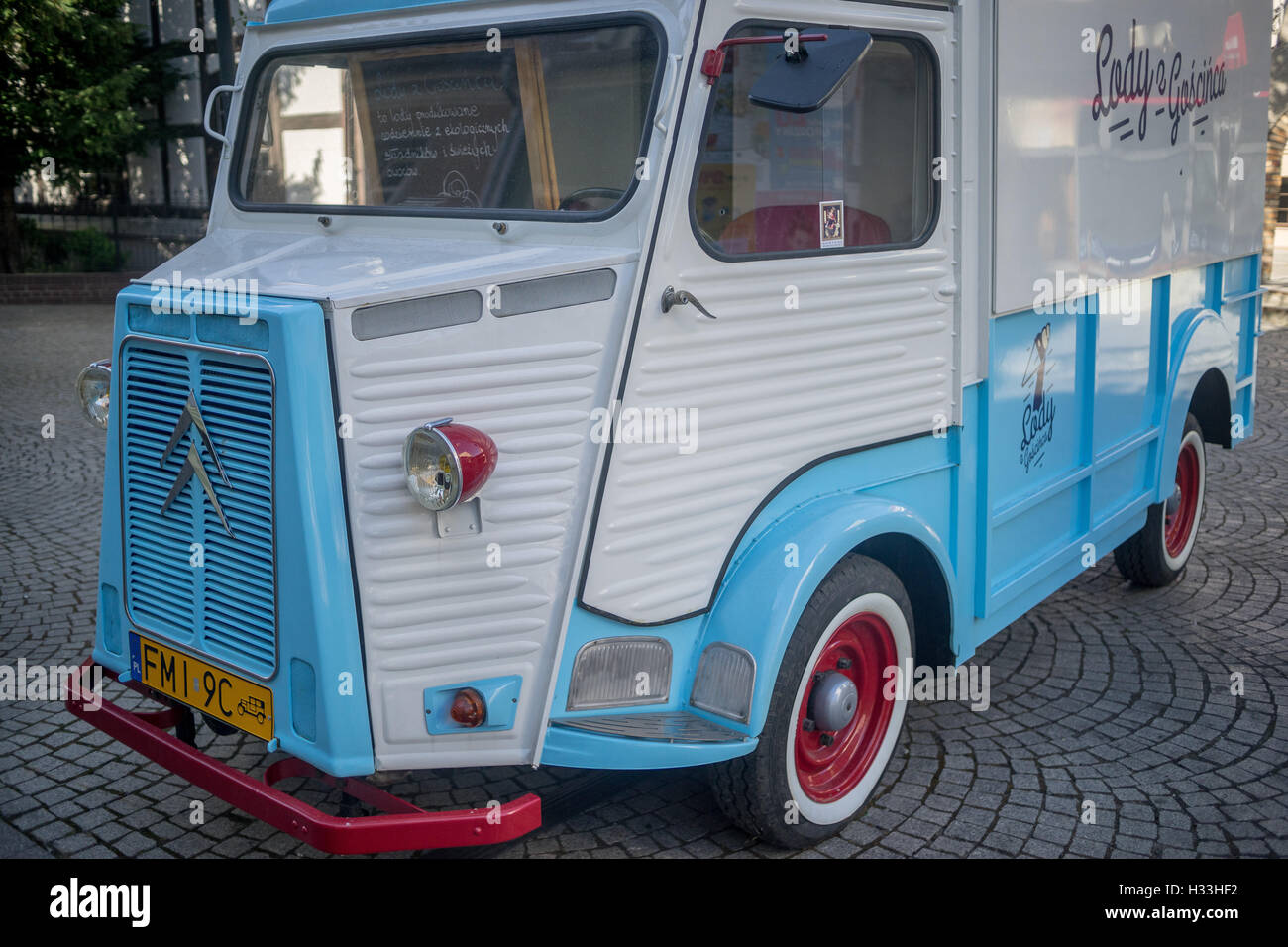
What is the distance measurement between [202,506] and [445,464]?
778 millimetres

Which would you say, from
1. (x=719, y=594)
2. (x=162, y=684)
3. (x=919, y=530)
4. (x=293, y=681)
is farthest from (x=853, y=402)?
(x=162, y=684)

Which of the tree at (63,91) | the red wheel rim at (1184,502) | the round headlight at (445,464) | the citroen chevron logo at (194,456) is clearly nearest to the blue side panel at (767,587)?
the round headlight at (445,464)

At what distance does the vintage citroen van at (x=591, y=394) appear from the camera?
2.91 metres

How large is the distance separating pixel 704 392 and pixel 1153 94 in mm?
2935

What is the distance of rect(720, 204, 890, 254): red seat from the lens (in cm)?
336

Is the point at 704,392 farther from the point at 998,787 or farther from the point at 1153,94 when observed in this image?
the point at 1153,94

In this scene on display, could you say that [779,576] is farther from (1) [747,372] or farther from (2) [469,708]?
(2) [469,708]

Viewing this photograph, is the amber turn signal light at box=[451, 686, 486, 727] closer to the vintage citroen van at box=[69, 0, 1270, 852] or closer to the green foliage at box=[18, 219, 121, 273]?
the vintage citroen van at box=[69, 0, 1270, 852]

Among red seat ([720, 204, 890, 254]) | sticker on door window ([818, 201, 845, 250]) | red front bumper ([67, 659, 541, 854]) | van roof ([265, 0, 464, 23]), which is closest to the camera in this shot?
red front bumper ([67, 659, 541, 854])

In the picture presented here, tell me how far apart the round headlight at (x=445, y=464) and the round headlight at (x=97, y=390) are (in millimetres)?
1362

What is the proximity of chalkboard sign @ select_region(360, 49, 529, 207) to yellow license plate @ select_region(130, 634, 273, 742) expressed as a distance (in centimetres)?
144

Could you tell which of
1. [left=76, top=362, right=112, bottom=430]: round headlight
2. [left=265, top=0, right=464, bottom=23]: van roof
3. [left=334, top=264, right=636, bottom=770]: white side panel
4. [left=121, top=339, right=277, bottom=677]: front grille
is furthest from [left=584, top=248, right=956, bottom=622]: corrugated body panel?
[left=76, top=362, right=112, bottom=430]: round headlight

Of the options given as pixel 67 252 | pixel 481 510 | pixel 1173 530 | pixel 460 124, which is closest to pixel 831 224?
pixel 460 124

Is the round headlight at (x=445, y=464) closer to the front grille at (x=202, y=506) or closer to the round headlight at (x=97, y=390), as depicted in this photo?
the front grille at (x=202, y=506)
